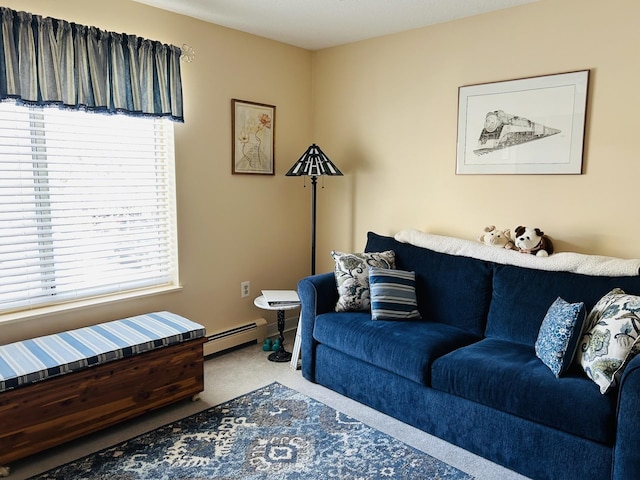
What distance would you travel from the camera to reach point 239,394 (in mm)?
3057

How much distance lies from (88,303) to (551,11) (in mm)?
3297

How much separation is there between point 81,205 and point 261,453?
71.4 inches

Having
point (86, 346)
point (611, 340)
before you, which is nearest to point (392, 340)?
point (611, 340)

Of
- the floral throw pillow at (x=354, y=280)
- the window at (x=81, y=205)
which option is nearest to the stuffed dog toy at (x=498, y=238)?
the floral throw pillow at (x=354, y=280)

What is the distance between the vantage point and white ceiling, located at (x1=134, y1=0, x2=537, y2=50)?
3.01 m

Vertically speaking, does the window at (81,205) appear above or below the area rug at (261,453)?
above

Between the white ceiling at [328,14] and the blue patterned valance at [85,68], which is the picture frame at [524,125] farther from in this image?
the blue patterned valance at [85,68]

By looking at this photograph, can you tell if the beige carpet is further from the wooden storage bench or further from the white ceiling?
the white ceiling

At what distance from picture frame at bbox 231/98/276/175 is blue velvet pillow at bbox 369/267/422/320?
4.38 feet

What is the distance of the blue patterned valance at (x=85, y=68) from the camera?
2.53 meters

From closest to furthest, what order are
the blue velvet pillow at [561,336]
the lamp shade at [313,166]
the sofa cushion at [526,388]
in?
the sofa cushion at [526,388]
the blue velvet pillow at [561,336]
the lamp shade at [313,166]

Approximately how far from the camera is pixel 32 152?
274 cm

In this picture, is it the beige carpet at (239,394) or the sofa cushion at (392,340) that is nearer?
the beige carpet at (239,394)

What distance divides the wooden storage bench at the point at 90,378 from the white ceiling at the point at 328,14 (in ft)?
6.62
